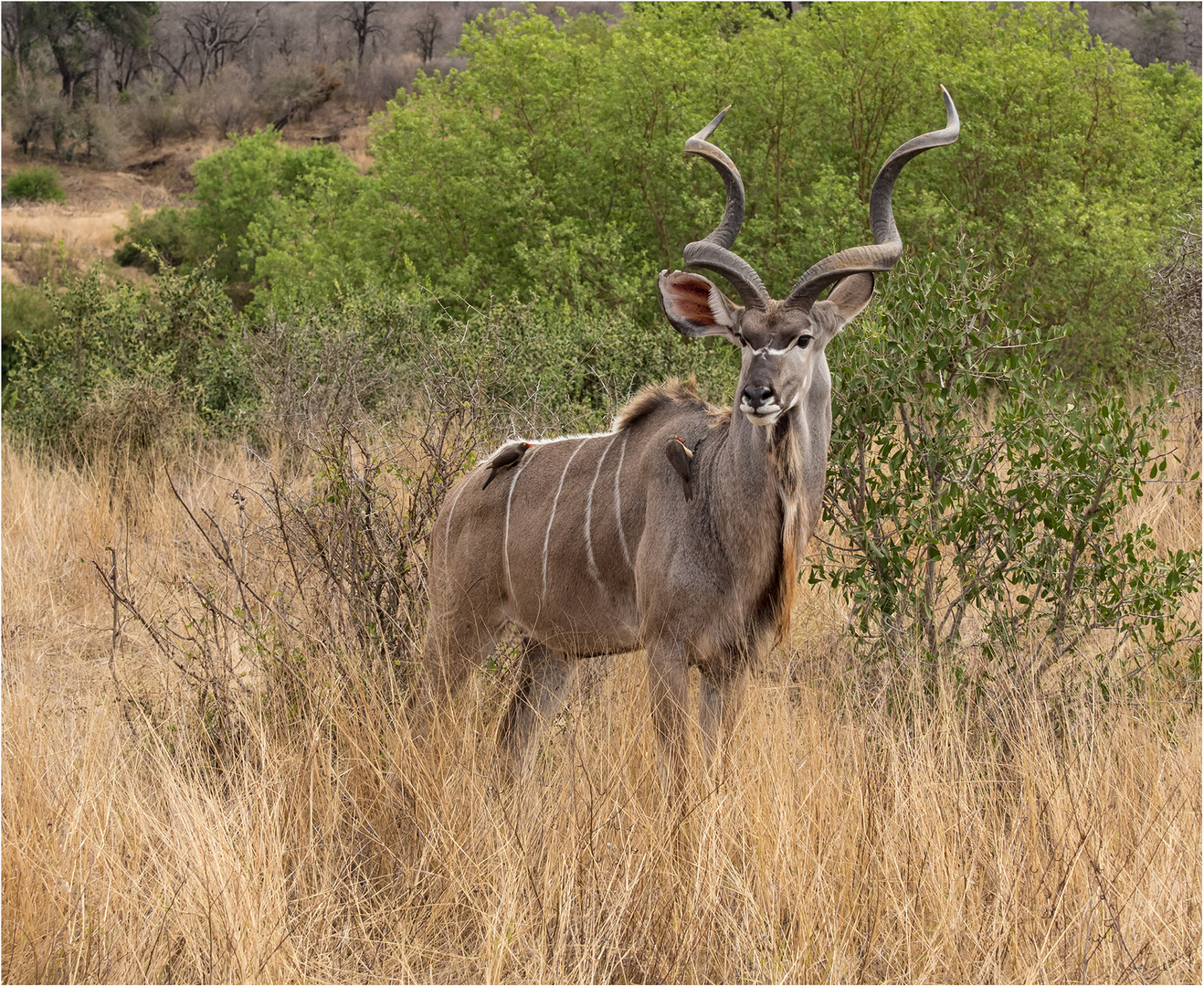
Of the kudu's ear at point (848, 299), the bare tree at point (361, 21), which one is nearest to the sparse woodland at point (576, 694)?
the kudu's ear at point (848, 299)

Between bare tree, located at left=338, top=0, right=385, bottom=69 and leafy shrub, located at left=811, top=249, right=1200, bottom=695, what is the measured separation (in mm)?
47914

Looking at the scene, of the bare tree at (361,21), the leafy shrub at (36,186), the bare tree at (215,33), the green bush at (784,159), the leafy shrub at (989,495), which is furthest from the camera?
the bare tree at (215,33)

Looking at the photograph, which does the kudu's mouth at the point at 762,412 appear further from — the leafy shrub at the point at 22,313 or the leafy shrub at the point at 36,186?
the leafy shrub at the point at 36,186

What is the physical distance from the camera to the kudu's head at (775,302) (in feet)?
11.6

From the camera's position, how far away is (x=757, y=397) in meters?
3.42

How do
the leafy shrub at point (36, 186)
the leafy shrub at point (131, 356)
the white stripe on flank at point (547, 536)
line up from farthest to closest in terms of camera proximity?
the leafy shrub at point (36, 186) < the leafy shrub at point (131, 356) < the white stripe on flank at point (547, 536)

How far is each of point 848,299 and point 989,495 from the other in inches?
46.2

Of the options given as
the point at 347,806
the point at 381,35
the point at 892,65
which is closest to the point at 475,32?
the point at 892,65

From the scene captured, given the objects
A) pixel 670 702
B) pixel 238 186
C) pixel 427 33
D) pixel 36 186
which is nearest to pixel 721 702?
pixel 670 702

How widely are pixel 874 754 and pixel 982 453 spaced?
142cm

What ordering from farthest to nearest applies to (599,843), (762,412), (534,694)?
1. (534,694)
2. (762,412)
3. (599,843)

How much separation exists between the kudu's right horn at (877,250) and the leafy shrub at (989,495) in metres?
0.72

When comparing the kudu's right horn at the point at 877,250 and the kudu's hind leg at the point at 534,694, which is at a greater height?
the kudu's right horn at the point at 877,250

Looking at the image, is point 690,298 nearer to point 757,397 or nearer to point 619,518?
point 757,397
